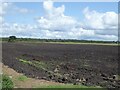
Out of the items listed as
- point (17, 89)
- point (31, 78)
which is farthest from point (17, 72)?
point (17, 89)

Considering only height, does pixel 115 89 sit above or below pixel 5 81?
below

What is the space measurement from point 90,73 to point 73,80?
4.36 meters

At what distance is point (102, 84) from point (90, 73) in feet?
15.8

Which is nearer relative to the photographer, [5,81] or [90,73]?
[5,81]

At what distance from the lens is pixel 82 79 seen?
2173 cm

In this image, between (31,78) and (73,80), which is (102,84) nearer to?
(73,80)

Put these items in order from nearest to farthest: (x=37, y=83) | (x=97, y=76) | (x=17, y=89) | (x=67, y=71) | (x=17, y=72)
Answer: (x=17, y=89), (x=37, y=83), (x=17, y=72), (x=97, y=76), (x=67, y=71)

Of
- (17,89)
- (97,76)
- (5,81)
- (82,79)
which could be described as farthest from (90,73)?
(5,81)

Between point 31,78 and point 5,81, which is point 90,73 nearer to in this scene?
point 31,78

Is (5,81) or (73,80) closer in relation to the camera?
(5,81)

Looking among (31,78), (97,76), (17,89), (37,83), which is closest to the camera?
(17,89)

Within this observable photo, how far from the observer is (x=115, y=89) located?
18.7m

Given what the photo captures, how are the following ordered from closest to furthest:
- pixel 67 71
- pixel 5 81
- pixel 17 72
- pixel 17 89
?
pixel 5 81 → pixel 17 89 → pixel 17 72 → pixel 67 71

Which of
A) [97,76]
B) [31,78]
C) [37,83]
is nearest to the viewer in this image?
[37,83]
